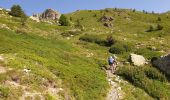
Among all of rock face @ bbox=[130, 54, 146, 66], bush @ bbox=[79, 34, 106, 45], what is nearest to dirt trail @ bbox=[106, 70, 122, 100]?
rock face @ bbox=[130, 54, 146, 66]

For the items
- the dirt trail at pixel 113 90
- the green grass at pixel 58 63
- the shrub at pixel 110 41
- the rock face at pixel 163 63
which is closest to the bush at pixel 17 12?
the shrub at pixel 110 41

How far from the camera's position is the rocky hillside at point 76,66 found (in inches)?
1304

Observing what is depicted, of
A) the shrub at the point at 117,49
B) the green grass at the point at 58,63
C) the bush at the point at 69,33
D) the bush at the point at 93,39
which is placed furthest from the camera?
the bush at the point at 69,33

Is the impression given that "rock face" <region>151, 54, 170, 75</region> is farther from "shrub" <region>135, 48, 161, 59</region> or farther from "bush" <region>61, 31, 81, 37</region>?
"bush" <region>61, 31, 81, 37</region>

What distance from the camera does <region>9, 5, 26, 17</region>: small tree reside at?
72.6 m

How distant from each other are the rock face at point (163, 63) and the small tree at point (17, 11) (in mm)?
34334

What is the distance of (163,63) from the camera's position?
146 feet

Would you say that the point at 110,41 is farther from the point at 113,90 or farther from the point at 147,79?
the point at 113,90

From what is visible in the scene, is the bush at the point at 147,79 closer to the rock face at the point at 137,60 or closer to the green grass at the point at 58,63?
the rock face at the point at 137,60

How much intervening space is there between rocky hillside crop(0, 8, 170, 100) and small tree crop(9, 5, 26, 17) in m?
6.56

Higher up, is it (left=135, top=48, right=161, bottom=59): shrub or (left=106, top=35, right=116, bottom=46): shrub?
(left=106, top=35, right=116, bottom=46): shrub

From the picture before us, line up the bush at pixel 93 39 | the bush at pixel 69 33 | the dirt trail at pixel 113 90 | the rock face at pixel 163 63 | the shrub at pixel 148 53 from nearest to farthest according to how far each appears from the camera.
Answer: the dirt trail at pixel 113 90 → the rock face at pixel 163 63 → the shrub at pixel 148 53 → the bush at pixel 93 39 → the bush at pixel 69 33

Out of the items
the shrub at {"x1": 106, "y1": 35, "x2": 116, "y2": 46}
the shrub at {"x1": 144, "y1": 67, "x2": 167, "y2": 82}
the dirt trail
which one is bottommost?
the dirt trail

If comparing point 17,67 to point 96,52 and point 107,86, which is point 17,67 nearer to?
point 107,86
